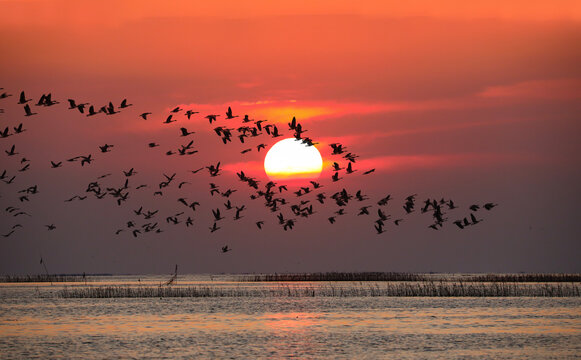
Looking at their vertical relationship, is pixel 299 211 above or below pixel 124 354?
above

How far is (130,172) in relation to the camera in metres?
42.9

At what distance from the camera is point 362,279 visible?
116 m

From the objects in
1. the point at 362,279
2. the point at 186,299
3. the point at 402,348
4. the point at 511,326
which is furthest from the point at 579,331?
the point at 362,279

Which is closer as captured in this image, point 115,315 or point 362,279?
point 115,315

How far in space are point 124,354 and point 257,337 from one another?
800 cm

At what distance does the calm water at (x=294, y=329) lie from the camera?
35463 millimetres

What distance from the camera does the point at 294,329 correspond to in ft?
146

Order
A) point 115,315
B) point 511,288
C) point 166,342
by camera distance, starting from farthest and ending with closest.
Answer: point 511,288
point 115,315
point 166,342

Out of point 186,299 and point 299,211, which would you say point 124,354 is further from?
point 186,299

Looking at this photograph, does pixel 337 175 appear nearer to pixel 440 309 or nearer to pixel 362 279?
pixel 440 309

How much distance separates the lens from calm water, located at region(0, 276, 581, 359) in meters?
35.5

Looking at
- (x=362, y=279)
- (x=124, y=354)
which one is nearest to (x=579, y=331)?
(x=124, y=354)

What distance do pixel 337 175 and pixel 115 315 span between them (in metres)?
19.6

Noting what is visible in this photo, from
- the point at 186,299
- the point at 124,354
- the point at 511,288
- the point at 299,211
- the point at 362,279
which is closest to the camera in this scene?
the point at 124,354
